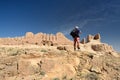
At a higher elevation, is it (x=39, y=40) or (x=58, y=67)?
(x=39, y=40)

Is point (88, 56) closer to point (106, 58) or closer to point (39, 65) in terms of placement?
point (106, 58)

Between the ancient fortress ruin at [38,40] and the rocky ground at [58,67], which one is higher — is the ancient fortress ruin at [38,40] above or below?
above

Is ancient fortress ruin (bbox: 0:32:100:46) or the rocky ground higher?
ancient fortress ruin (bbox: 0:32:100:46)

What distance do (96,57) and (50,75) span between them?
3043 millimetres

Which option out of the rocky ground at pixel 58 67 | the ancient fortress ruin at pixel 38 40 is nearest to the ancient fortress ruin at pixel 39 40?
the ancient fortress ruin at pixel 38 40

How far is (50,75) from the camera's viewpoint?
37.8 ft

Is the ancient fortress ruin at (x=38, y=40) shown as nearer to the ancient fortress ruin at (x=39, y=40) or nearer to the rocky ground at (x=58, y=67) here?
the ancient fortress ruin at (x=39, y=40)

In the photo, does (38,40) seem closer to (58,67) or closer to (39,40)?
(39,40)

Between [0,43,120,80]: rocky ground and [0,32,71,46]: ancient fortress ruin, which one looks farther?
[0,32,71,46]: ancient fortress ruin

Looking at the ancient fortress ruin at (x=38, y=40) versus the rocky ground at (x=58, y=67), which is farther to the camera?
the ancient fortress ruin at (x=38, y=40)

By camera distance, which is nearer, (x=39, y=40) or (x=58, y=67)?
(x=58, y=67)

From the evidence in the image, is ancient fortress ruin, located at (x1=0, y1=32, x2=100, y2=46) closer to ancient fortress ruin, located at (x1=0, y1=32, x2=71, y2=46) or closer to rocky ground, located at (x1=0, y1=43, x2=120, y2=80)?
ancient fortress ruin, located at (x1=0, y1=32, x2=71, y2=46)

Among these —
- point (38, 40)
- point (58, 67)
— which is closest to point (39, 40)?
point (38, 40)

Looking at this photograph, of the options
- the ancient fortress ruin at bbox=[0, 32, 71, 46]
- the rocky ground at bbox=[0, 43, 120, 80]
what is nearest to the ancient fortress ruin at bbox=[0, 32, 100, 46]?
the ancient fortress ruin at bbox=[0, 32, 71, 46]
